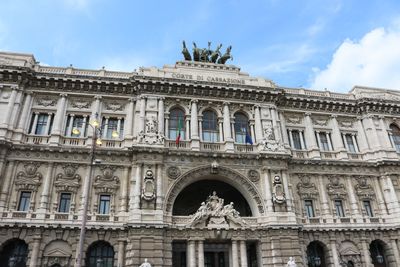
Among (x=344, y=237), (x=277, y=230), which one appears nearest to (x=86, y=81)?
(x=277, y=230)

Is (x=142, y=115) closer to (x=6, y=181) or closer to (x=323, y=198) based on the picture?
(x=6, y=181)

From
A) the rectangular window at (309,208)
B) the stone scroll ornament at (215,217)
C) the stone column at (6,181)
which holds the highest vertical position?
the stone column at (6,181)

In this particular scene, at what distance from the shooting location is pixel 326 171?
27922 millimetres

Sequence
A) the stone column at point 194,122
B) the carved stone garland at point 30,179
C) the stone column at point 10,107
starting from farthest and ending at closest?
the stone column at point 194,122, the stone column at point 10,107, the carved stone garland at point 30,179

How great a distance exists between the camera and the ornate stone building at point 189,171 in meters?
22.2

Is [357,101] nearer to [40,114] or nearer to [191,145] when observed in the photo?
[191,145]

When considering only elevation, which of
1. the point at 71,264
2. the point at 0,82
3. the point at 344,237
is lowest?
the point at 71,264

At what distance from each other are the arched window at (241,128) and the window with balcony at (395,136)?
596 inches

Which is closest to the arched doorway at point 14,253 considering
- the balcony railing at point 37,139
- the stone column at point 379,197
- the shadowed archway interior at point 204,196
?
the balcony railing at point 37,139

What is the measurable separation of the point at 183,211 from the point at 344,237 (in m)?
13.6

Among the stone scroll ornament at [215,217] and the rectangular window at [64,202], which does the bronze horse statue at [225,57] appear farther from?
the rectangular window at [64,202]

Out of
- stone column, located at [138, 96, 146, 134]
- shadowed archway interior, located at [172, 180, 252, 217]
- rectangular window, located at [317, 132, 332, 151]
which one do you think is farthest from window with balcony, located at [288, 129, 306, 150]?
stone column, located at [138, 96, 146, 134]

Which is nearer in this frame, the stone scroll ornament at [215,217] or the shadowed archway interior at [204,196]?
the stone scroll ornament at [215,217]

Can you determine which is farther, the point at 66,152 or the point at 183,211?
the point at 183,211
